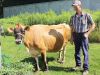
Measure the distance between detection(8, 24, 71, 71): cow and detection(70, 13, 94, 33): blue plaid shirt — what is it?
1159mm

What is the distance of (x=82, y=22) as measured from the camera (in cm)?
1211

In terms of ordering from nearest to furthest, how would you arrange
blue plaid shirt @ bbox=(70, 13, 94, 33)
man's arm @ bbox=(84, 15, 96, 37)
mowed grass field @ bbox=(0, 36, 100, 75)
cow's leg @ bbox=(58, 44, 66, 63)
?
1. mowed grass field @ bbox=(0, 36, 100, 75)
2. man's arm @ bbox=(84, 15, 96, 37)
3. blue plaid shirt @ bbox=(70, 13, 94, 33)
4. cow's leg @ bbox=(58, 44, 66, 63)

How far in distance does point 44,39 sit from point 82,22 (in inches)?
59.4

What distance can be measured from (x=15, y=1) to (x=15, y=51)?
18.0 meters

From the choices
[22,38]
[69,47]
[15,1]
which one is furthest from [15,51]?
[15,1]

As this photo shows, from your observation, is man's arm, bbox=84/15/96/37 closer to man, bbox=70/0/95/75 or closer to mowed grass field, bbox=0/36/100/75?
man, bbox=70/0/95/75

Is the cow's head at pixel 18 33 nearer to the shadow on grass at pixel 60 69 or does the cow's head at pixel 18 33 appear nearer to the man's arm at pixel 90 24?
the shadow on grass at pixel 60 69

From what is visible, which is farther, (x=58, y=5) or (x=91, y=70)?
(x=58, y=5)

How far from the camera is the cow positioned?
12.6 m

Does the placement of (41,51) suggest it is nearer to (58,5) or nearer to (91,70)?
(91,70)

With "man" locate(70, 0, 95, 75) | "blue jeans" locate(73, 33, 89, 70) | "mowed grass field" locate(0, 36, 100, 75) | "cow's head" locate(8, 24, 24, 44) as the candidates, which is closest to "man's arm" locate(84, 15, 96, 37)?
"man" locate(70, 0, 95, 75)

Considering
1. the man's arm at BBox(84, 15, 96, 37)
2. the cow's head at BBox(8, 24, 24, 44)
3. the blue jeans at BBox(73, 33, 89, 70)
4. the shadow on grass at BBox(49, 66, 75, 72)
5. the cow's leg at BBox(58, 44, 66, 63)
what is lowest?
the shadow on grass at BBox(49, 66, 75, 72)

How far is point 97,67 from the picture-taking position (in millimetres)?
13203

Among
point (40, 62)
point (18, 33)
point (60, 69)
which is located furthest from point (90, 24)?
point (40, 62)
